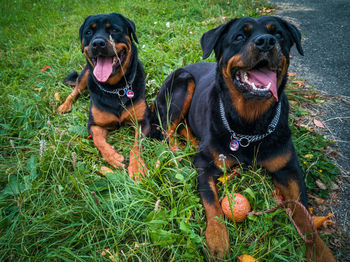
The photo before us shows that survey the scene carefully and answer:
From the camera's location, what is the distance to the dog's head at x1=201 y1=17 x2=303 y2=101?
178 centimetres

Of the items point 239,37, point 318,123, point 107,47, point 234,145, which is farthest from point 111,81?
point 318,123

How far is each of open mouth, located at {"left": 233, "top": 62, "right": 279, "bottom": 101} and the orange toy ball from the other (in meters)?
0.88

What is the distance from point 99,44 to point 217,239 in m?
2.49

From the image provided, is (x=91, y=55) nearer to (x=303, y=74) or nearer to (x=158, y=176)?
(x=158, y=176)

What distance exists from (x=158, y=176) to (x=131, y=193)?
0.31m

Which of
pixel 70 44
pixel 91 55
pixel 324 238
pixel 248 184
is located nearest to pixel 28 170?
pixel 91 55

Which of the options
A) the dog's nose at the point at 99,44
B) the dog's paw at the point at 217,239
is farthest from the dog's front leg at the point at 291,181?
the dog's nose at the point at 99,44

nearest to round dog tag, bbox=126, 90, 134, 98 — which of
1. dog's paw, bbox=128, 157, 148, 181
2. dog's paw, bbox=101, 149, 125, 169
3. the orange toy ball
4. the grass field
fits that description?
the grass field

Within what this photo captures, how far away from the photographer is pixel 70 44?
544 cm

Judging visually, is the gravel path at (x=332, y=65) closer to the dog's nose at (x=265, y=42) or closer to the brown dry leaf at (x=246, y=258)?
the brown dry leaf at (x=246, y=258)

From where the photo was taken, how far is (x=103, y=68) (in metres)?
2.89

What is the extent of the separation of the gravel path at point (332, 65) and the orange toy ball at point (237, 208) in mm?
771

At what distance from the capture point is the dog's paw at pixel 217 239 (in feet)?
5.27

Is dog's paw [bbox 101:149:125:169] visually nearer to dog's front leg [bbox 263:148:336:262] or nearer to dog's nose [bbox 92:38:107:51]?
dog's nose [bbox 92:38:107:51]
